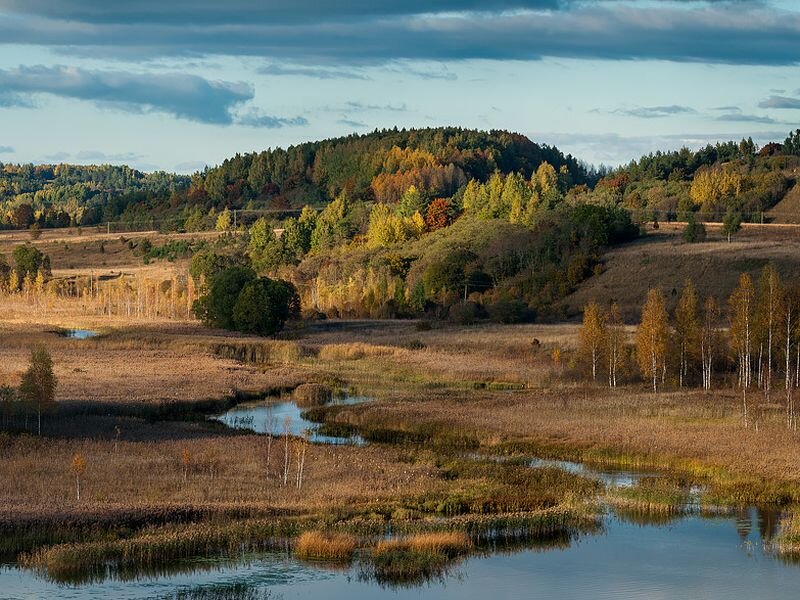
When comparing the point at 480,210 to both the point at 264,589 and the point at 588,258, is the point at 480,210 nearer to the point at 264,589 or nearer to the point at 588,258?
the point at 588,258

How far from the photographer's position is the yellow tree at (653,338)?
67.6 metres

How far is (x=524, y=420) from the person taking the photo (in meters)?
56.9

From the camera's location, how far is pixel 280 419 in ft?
198

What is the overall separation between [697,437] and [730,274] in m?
74.5

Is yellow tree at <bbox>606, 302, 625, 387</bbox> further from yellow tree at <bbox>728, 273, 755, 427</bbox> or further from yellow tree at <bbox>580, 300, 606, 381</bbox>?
yellow tree at <bbox>728, 273, 755, 427</bbox>

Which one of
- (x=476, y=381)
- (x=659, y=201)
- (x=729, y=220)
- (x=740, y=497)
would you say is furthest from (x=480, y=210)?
(x=740, y=497)

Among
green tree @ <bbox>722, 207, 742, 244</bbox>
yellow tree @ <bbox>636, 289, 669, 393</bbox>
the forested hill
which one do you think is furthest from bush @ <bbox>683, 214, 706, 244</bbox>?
yellow tree @ <bbox>636, 289, 669, 393</bbox>

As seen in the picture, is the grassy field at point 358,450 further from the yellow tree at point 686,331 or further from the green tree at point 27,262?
the green tree at point 27,262

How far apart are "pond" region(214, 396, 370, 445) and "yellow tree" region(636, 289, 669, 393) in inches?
647

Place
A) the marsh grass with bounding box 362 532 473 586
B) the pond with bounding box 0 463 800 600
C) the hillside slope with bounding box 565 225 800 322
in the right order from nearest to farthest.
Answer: the pond with bounding box 0 463 800 600
the marsh grass with bounding box 362 532 473 586
the hillside slope with bounding box 565 225 800 322

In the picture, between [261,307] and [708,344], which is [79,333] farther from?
[708,344]

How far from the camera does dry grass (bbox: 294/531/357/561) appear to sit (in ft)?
110

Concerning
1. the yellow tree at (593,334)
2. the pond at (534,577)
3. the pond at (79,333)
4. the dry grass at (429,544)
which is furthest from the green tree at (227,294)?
the pond at (534,577)

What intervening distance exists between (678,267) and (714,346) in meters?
55.7
